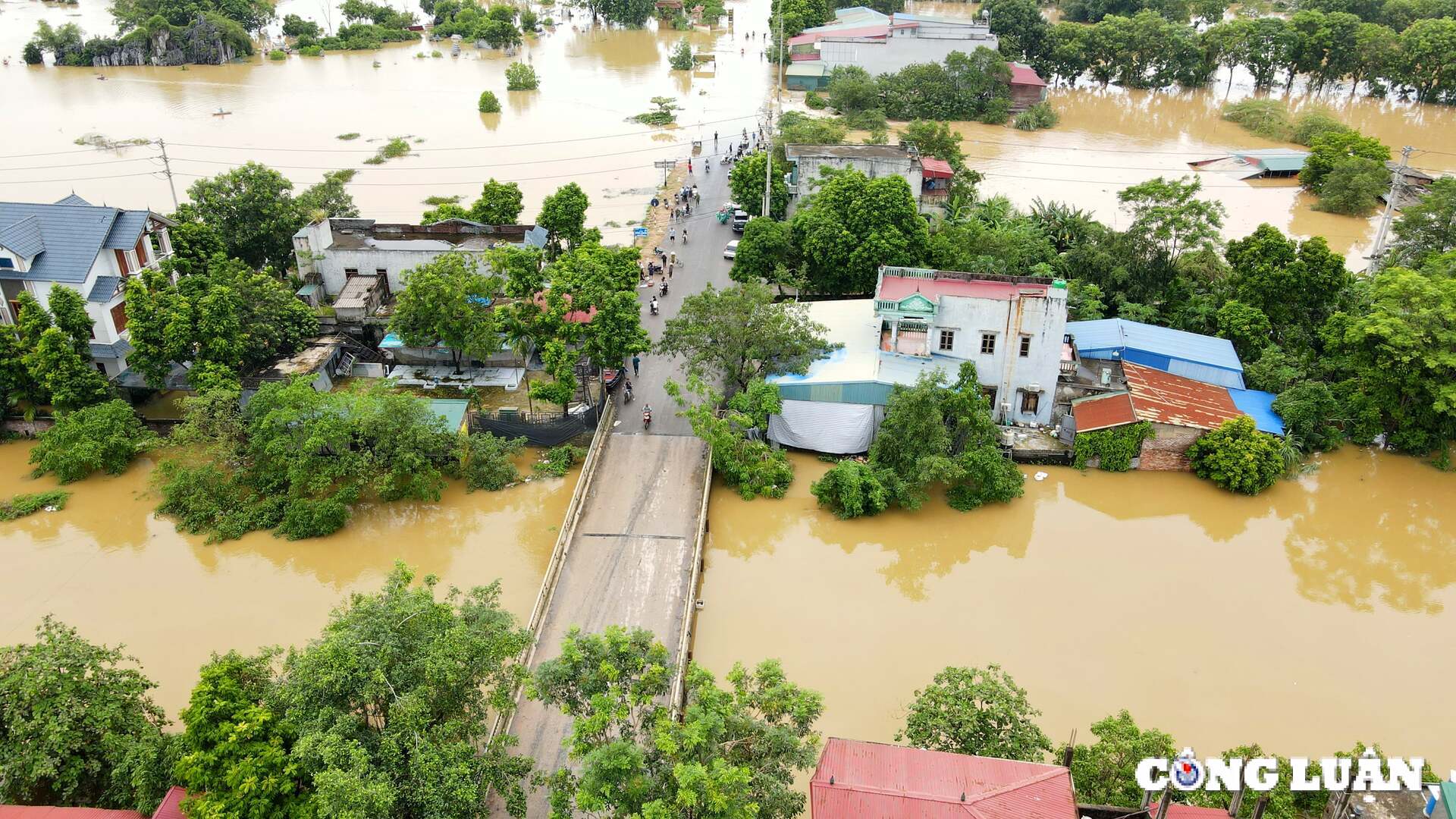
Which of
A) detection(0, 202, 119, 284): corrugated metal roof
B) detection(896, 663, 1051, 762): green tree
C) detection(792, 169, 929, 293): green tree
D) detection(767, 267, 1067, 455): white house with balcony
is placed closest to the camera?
detection(896, 663, 1051, 762): green tree

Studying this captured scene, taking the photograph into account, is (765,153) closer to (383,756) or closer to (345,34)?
(383,756)

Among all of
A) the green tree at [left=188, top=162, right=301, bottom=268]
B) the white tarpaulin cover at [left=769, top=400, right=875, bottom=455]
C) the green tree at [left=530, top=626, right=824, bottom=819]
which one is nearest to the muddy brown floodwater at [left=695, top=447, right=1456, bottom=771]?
the white tarpaulin cover at [left=769, top=400, right=875, bottom=455]

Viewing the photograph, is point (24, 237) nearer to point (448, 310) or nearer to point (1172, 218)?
point (448, 310)

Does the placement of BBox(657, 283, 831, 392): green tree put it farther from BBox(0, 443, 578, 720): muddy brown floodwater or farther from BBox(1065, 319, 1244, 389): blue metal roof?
BBox(1065, 319, 1244, 389): blue metal roof

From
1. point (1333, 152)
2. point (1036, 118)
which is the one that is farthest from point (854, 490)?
point (1036, 118)

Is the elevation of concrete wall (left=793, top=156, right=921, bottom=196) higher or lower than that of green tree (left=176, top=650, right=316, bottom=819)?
higher

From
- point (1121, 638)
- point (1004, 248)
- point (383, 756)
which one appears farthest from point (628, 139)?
point (383, 756)
